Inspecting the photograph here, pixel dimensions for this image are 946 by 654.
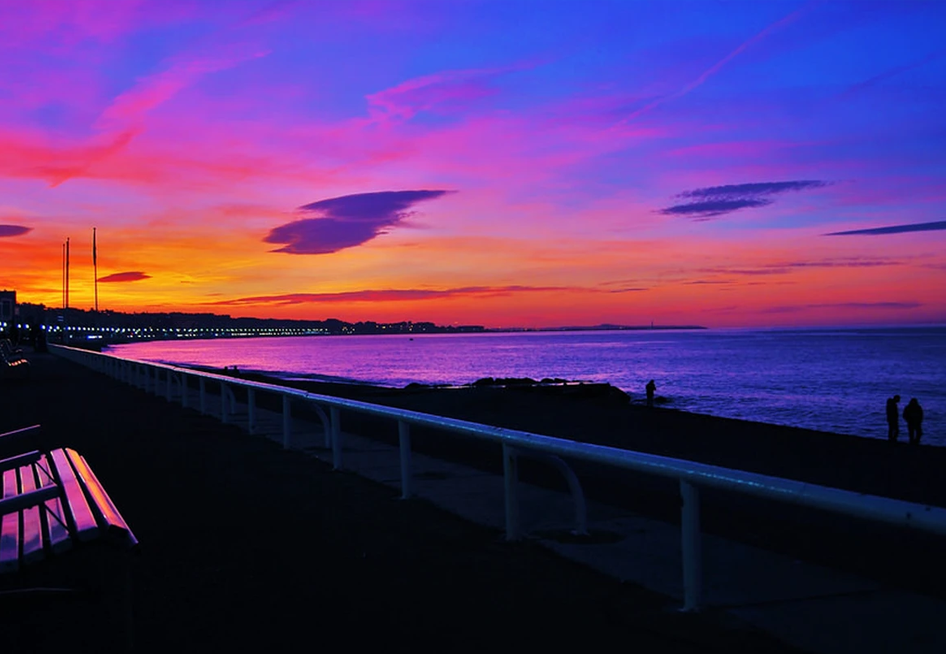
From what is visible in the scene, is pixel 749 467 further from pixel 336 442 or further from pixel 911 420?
pixel 911 420

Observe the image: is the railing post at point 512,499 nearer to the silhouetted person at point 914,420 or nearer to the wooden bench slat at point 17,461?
the wooden bench slat at point 17,461

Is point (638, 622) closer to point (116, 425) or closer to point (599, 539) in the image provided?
point (599, 539)

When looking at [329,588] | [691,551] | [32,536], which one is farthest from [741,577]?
[32,536]

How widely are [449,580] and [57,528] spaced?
6.80ft

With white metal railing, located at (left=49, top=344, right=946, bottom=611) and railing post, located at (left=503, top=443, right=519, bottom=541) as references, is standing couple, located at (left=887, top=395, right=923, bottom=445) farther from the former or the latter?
railing post, located at (left=503, top=443, right=519, bottom=541)

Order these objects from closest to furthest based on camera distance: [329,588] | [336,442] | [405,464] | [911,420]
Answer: [329,588] < [405,464] < [336,442] < [911,420]

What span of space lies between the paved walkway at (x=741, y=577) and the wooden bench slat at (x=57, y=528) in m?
2.87

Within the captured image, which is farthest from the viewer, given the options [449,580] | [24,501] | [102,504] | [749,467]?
[749,467]

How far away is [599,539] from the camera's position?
234 inches

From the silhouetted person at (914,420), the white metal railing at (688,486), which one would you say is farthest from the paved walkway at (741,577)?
the silhouetted person at (914,420)

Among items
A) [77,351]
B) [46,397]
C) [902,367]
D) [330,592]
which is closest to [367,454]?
[330,592]

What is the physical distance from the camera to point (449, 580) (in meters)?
5.05

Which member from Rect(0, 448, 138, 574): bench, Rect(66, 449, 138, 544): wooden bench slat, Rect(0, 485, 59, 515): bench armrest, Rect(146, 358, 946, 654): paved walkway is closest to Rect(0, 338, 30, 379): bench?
Rect(146, 358, 946, 654): paved walkway

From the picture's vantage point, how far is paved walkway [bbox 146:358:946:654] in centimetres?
402
